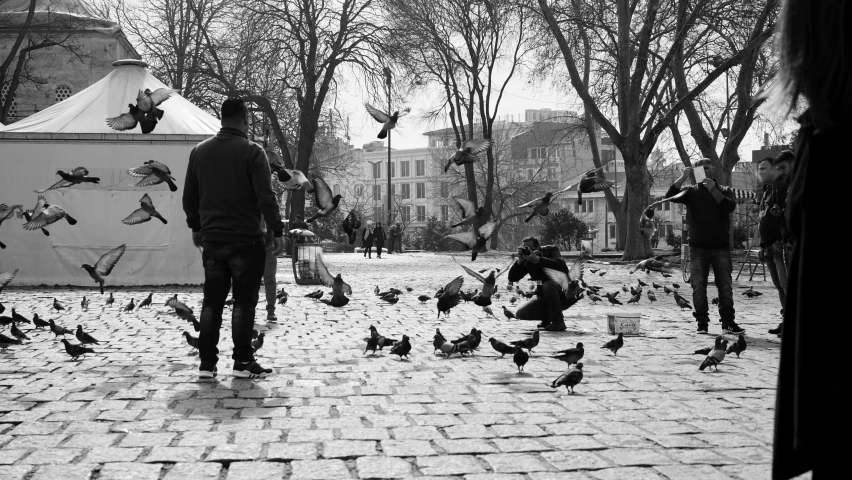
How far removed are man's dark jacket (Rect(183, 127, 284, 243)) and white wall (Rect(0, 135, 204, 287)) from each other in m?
11.7

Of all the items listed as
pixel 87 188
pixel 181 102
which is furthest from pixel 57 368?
pixel 181 102

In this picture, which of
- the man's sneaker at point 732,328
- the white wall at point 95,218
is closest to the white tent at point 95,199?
the white wall at point 95,218

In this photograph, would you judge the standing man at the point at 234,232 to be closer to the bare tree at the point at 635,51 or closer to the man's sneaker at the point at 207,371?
the man's sneaker at the point at 207,371

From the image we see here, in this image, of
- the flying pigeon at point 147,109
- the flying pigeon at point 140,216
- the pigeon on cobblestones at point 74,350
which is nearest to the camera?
the pigeon on cobblestones at point 74,350

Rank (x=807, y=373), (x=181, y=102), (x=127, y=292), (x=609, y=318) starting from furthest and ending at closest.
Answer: (x=181, y=102) < (x=127, y=292) < (x=609, y=318) < (x=807, y=373)

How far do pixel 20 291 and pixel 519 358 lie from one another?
13.8 meters

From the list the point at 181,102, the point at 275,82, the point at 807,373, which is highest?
the point at 275,82

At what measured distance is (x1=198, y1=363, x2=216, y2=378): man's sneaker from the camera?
23.3 feet

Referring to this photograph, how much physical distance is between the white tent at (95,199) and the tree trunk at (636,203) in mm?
15120

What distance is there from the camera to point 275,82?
34.0 meters

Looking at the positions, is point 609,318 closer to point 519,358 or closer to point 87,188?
point 519,358

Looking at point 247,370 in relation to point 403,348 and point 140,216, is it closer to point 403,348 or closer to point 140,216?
point 403,348

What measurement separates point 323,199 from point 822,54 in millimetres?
10489

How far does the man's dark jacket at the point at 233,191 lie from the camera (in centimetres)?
718
